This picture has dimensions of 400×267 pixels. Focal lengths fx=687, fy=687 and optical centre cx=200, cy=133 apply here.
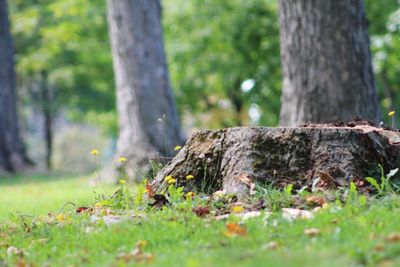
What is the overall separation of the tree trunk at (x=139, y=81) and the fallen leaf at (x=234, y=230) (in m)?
8.20

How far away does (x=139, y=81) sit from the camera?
13016 mm

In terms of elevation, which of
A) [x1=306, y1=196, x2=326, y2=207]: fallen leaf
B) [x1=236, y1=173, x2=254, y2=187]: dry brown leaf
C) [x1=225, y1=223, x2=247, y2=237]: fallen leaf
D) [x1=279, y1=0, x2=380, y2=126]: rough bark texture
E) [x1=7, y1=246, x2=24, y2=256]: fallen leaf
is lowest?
[x1=306, y1=196, x2=326, y2=207]: fallen leaf

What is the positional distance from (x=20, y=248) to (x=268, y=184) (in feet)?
6.76

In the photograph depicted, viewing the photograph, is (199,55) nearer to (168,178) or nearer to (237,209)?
(168,178)

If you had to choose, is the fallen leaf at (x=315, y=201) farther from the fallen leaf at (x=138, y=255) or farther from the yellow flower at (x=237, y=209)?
the fallen leaf at (x=138, y=255)

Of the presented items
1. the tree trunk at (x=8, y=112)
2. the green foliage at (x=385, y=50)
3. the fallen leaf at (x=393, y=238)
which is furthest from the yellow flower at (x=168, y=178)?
the tree trunk at (x=8, y=112)

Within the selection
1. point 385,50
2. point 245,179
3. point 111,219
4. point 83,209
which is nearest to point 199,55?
point 385,50

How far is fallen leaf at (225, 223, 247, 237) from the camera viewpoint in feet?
13.8

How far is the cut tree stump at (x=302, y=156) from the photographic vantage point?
219 inches

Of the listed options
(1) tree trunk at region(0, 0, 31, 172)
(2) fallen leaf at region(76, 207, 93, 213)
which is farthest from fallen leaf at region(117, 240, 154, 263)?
(1) tree trunk at region(0, 0, 31, 172)

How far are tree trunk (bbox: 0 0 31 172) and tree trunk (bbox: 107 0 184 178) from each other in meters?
9.74

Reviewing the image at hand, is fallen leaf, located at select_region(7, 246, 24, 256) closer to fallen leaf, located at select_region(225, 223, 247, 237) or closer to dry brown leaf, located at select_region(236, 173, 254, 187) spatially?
fallen leaf, located at select_region(225, 223, 247, 237)

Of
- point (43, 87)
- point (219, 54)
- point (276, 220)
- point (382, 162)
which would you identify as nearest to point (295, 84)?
point (382, 162)

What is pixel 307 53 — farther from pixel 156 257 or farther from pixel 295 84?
pixel 156 257
